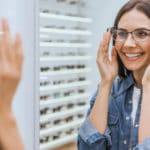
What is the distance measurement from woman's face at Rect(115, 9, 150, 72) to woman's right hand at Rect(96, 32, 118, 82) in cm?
5


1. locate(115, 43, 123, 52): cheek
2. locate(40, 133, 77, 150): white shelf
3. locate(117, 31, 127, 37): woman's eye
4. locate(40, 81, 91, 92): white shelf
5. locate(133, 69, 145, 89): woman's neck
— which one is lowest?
locate(40, 133, 77, 150): white shelf

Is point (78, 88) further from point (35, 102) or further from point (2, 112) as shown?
point (2, 112)

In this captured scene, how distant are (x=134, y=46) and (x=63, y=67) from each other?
0.61 m

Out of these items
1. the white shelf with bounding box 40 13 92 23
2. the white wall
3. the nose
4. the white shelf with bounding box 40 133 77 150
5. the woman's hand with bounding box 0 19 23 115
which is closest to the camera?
the woman's hand with bounding box 0 19 23 115

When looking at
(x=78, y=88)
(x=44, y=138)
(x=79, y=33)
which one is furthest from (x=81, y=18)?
(x=44, y=138)

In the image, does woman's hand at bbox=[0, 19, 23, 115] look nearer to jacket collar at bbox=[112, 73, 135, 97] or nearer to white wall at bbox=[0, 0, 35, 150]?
white wall at bbox=[0, 0, 35, 150]

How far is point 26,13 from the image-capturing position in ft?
1.92

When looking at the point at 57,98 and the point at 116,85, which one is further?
the point at 57,98

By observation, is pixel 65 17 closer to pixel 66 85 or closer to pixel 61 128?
pixel 66 85

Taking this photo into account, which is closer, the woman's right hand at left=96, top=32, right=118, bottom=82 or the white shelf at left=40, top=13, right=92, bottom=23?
the woman's right hand at left=96, top=32, right=118, bottom=82

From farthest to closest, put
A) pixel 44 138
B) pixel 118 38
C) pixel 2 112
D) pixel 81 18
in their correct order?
pixel 81 18
pixel 44 138
pixel 118 38
pixel 2 112

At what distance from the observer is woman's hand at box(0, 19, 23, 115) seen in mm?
339

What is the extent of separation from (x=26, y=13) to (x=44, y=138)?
592 mm

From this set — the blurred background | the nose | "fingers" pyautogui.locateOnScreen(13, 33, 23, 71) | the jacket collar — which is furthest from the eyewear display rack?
"fingers" pyautogui.locateOnScreen(13, 33, 23, 71)
